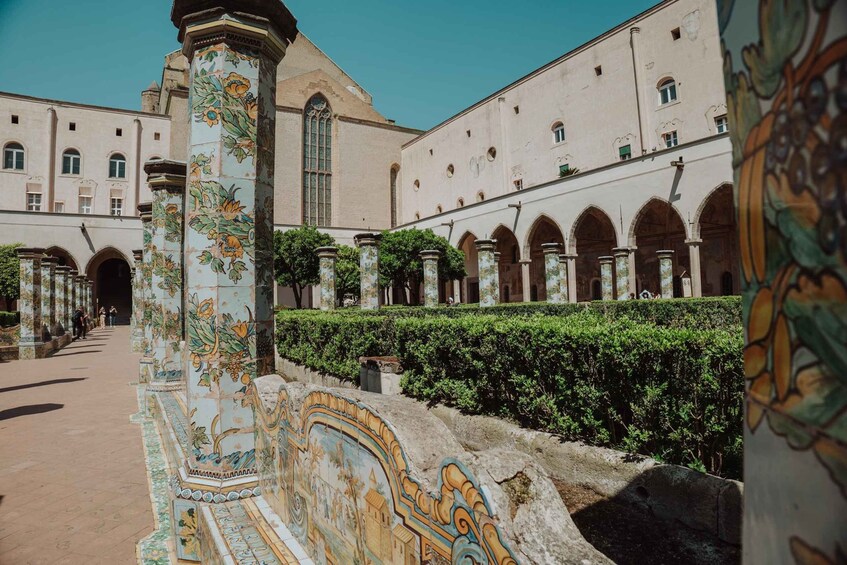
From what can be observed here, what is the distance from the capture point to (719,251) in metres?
24.3

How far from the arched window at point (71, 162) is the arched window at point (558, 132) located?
32361mm

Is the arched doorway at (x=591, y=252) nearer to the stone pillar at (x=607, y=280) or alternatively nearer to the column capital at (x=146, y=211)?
the stone pillar at (x=607, y=280)

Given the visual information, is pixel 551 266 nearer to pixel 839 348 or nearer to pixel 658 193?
pixel 658 193

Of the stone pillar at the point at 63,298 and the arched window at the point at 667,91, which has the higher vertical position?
Answer: the arched window at the point at 667,91

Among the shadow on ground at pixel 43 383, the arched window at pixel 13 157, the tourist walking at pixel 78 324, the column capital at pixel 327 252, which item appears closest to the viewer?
the shadow on ground at pixel 43 383

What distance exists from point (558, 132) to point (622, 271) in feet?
42.2

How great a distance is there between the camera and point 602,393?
4.26 meters

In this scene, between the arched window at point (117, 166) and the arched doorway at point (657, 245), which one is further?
the arched window at point (117, 166)

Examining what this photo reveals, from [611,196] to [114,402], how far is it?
20.6m

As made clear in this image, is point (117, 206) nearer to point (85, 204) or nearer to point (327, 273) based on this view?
point (85, 204)

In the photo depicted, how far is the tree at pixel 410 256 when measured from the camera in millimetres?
28562

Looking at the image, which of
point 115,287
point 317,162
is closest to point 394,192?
point 317,162

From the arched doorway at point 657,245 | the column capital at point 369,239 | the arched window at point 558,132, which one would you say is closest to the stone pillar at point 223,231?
the column capital at point 369,239

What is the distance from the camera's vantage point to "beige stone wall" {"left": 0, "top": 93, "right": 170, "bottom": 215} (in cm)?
3284
